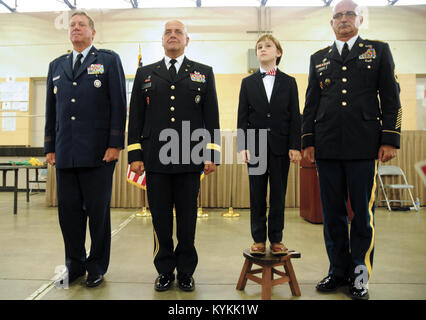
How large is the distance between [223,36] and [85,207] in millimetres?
7757

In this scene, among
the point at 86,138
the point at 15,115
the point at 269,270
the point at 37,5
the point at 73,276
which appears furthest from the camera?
the point at 37,5

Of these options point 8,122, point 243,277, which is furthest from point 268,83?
point 8,122

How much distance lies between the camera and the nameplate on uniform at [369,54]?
1.83 metres

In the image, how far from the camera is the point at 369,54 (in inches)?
72.6

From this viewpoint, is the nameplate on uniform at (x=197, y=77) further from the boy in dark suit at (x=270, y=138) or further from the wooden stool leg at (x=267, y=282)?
the wooden stool leg at (x=267, y=282)

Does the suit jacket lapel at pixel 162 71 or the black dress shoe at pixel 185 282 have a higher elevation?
the suit jacket lapel at pixel 162 71

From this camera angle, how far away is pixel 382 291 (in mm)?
1955

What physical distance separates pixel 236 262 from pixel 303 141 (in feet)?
3.89

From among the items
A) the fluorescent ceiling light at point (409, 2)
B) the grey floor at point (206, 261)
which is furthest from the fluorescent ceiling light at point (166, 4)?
the grey floor at point (206, 261)

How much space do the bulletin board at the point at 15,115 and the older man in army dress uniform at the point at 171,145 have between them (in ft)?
27.4

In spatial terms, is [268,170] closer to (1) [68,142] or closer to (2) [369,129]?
(2) [369,129]

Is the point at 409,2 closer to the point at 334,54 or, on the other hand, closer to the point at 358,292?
the point at 334,54

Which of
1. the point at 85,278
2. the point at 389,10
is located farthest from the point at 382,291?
the point at 389,10

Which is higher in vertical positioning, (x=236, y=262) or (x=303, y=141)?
(x=303, y=141)
